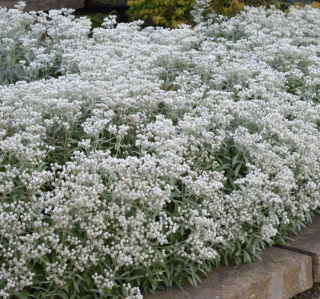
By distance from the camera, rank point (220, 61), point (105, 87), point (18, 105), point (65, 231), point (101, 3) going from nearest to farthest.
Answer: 1. point (65, 231)
2. point (18, 105)
3. point (105, 87)
4. point (220, 61)
5. point (101, 3)

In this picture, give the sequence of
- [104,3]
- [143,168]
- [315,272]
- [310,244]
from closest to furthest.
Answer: [143,168] → [315,272] → [310,244] → [104,3]

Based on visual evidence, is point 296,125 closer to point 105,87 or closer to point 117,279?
point 105,87

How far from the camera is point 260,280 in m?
3.88

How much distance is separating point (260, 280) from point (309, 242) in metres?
0.90

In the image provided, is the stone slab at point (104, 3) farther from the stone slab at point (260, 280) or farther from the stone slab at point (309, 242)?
the stone slab at point (260, 280)

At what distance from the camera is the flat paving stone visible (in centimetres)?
437

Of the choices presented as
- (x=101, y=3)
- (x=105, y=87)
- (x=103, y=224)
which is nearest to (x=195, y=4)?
(x=101, y=3)

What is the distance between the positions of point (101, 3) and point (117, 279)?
9.07 meters

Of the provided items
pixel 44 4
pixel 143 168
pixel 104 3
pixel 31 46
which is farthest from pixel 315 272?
pixel 104 3

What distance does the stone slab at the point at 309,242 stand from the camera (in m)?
4.37

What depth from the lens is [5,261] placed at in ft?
11.3

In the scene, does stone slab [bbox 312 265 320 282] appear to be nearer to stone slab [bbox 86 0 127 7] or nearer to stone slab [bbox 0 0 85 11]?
stone slab [bbox 0 0 85 11]

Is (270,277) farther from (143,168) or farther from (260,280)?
(143,168)

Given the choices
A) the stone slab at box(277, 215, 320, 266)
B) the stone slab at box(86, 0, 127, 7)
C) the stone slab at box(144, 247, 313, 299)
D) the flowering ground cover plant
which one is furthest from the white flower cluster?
the stone slab at box(86, 0, 127, 7)
